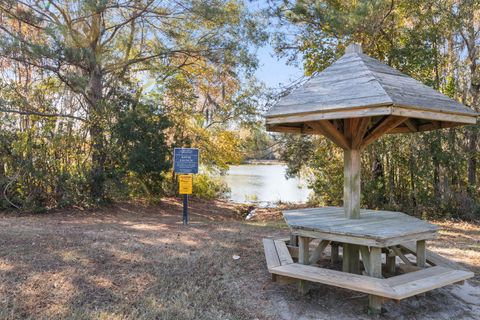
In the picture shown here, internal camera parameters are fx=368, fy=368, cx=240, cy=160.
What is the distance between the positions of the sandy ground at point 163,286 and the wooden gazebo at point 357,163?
343 millimetres

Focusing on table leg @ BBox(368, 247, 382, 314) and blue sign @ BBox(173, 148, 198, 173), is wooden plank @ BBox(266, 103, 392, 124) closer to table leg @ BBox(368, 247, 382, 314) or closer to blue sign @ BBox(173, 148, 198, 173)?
table leg @ BBox(368, 247, 382, 314)

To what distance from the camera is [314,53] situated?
10977 mm

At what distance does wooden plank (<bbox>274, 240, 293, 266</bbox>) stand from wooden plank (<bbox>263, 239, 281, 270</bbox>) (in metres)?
0.04

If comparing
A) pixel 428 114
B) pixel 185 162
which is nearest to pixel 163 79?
pixel 185 162

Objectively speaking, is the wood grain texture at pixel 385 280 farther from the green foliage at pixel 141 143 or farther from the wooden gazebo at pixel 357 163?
the green foliage at pixel 141 143

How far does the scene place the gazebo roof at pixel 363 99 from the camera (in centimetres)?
337

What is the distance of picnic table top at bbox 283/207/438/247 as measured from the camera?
10.9 ft

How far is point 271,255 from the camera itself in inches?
165

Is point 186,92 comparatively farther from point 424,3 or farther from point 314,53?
point 424,3

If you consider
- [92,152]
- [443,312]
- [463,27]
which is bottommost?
[443,312]

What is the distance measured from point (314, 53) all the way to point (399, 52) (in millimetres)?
2350

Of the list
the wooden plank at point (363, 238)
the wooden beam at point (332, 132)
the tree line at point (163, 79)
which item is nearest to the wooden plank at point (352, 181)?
the wooden beam at point (332, 132)

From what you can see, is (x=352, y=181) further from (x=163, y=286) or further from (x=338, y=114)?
(x=163, y=286)

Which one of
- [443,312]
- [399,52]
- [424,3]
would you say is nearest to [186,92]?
[399,52]
